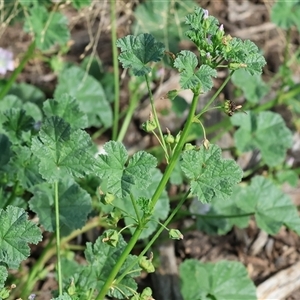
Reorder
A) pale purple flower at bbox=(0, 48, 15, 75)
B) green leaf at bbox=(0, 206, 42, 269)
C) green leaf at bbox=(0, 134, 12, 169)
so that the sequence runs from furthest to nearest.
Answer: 1. pale purple flower at bbox=(0, 48, 15, 75)
2. green leaf at bbox=(0, 134, 12, 169)
3. green leaf at bbox=(0, 206, 42, 269)

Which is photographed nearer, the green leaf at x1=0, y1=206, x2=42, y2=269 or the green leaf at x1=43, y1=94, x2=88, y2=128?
the green leaf at x1=0, y1=206, x2=42, y2=269

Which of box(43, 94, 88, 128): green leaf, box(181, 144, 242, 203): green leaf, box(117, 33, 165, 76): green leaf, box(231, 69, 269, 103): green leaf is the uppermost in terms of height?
box(117, 33, 165, 76): green leaf

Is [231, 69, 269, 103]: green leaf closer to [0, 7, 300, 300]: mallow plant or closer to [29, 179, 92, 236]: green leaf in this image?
[0, 7, 300, 300]: mallow plant

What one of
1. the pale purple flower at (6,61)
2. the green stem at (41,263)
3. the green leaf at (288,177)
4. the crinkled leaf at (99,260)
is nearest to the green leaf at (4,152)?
the green stem at (41,263)

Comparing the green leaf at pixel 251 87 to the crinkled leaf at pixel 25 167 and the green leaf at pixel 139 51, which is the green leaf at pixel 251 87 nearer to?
the crinkled leaf at pixel 25 167

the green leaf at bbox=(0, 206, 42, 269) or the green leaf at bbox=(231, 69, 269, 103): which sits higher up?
the green leaf at bbox=(0, 206, 42, 269)

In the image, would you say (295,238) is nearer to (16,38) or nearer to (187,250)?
(187,250)

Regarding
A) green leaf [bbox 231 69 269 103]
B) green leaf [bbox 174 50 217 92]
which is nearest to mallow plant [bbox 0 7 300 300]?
green leaf [bbox 174 50 217 92]

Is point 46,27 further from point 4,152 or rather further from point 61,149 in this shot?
point 61,149
